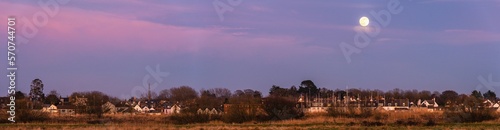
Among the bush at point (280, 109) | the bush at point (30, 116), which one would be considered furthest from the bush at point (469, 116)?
the bush at point (30, 116)

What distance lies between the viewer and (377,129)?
44188 millimetres

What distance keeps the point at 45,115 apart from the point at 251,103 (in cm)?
1900

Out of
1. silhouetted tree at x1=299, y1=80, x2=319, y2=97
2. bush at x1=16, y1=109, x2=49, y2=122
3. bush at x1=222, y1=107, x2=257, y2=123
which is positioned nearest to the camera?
bush at x1=16, y1=109, x2=49, y2=122

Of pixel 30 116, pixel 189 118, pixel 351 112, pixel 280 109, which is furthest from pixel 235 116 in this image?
pixel 30 116

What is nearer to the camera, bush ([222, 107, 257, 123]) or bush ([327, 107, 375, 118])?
bush ([222, 107, 257, 123])

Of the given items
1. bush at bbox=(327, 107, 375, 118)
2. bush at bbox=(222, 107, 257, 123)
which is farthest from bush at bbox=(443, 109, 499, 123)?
bush at bbox=(222, 107, 257, 123)

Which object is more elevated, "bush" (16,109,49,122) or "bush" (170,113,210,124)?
"bush" (16,109,49,122)

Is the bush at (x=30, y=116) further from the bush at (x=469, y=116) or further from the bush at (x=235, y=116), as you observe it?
the bush at (x=469, y=116)

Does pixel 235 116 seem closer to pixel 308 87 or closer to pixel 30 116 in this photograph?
pixel 30 116

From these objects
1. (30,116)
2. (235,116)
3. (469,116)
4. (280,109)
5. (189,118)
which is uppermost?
(280,109)

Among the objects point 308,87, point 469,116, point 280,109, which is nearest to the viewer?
point 469,116

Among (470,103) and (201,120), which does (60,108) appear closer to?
(201,120)

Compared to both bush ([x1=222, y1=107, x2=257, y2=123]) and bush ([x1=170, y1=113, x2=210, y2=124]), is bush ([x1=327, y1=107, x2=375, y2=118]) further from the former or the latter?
bush ([x1=170, y1=113, x2=210, y2=124])

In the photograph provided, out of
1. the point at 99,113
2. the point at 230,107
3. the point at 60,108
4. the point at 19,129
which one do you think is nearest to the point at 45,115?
the point at 99,113
